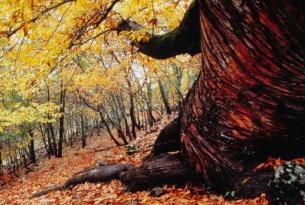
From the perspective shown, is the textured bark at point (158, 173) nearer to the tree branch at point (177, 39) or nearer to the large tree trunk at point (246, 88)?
the large tree trunk at point (246, 88)

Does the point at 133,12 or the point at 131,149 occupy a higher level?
the point at 133,12

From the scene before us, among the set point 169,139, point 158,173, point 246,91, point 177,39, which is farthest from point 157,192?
point 177,39

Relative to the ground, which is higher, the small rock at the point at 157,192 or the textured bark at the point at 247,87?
the textured bark at the point at 247,87

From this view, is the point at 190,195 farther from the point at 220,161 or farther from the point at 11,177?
the point at 11,177

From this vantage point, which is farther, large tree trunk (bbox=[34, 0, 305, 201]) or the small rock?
→ the small rock

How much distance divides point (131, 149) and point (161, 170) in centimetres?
467

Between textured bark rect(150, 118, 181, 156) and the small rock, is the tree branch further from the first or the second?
the small rock

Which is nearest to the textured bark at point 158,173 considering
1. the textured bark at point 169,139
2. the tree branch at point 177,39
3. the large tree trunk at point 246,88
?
the large tree trunk at point 246,88

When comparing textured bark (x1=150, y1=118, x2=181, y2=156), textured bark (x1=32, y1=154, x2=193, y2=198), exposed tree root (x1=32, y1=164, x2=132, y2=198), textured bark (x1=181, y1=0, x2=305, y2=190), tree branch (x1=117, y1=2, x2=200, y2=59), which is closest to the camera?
textured bark (x1=181, y1=0, x2=305, y2=190)

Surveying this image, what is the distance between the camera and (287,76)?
3.97 metres

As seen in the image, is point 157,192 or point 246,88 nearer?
point 246,88

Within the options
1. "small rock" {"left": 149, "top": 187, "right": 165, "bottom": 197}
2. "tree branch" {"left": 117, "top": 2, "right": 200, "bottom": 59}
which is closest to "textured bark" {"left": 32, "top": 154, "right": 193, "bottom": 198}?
"small rock" {"left": 149, "top": 187, "right": 165, "bottom": 197}

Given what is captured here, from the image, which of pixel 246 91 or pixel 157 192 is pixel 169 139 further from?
pixel 246 91

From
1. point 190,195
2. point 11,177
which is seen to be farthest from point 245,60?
point 11,177
